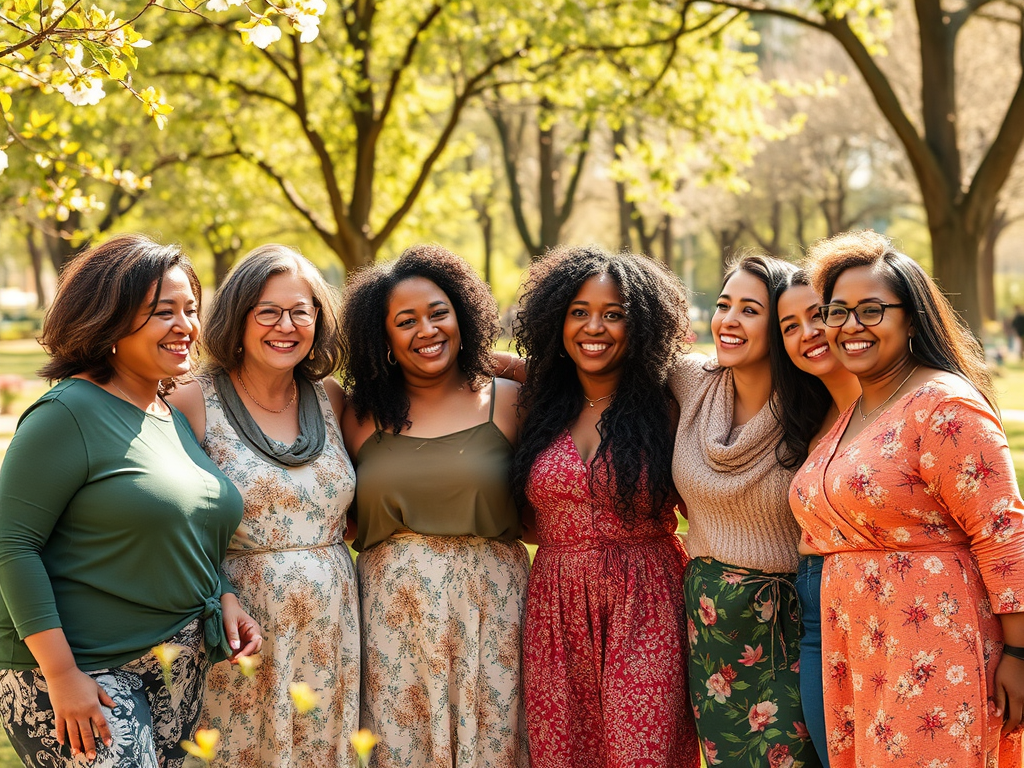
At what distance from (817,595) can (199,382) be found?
2.52 metres

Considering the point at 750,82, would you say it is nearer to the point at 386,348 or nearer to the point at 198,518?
the point at 386,348

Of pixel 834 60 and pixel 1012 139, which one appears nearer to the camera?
pixel 1012 139

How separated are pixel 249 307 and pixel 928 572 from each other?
2.68m

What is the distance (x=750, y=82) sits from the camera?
42.5ft

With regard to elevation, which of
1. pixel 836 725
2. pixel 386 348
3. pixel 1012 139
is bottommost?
pixel 836 725

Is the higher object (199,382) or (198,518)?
(199,382)

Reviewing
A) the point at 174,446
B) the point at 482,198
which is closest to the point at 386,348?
the point at 174,446

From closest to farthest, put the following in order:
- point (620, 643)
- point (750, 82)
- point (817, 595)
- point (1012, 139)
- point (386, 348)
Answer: point (817, 595), point (620, 643), point (386, 348), point (1012, 139), point (750, 82)

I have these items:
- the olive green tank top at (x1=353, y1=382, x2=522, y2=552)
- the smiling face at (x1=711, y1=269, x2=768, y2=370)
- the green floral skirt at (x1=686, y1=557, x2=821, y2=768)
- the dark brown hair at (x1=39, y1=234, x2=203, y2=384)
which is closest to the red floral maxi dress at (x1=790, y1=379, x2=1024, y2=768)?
the green floral skirt at (x1=686, y1=557, x2=821, y2=768)

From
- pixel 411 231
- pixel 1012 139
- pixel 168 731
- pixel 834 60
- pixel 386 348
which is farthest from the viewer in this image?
pixel 834 60

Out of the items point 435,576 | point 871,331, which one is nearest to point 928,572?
point 871,331

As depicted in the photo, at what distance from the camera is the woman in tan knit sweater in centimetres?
366

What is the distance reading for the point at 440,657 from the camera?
13.2 ft

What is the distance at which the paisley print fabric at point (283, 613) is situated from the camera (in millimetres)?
3771
